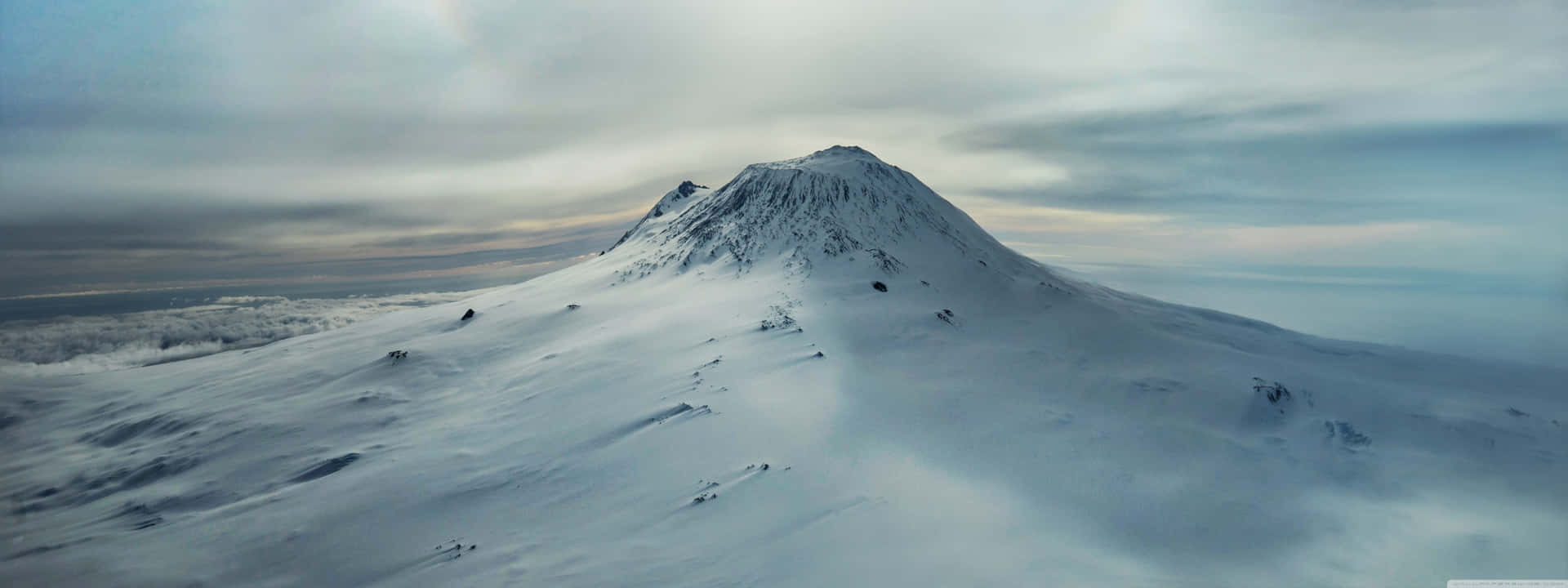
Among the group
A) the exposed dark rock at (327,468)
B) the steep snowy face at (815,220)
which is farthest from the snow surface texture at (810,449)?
the steep snowy face at (815,220)

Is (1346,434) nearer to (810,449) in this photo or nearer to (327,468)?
(810,449)

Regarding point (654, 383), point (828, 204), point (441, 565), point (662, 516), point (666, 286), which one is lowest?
point (441, 565)

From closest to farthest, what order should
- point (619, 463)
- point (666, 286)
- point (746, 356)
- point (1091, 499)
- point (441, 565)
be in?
1. point (441, 565)
2. point (1091, 499)
3. point (619, 463)
4. point (746, 356)
5. point (666, 286)

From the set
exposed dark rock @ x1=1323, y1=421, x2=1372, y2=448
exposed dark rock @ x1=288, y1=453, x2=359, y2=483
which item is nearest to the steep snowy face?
exposed dark rock @ x1=1323, y1=421, x2=1372, y2=448

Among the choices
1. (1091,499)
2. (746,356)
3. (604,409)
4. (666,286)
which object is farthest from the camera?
(666,286)

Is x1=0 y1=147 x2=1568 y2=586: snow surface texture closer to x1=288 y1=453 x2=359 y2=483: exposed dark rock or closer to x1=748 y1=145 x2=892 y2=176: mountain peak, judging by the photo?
x1=288 y1=453 x2=359 y2=483: exposed dark rock

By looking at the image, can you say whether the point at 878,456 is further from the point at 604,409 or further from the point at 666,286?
the point at 666,286

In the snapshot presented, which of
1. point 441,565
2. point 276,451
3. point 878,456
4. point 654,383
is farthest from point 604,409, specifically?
point 276,451

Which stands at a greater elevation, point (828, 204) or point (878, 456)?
point (828, 204)
